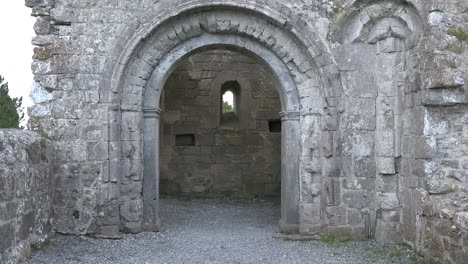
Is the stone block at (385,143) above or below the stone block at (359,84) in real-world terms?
below

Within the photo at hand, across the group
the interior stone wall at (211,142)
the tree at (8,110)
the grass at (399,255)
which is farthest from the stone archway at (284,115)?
the tree at (8,110)

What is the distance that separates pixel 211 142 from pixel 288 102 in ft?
14.2

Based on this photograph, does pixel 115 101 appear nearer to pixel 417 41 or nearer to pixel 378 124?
pixel 378 124

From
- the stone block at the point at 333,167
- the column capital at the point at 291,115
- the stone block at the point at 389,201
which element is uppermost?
the column capital at the point at 291,115

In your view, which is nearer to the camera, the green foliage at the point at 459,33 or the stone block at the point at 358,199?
the green foliage at the point at 459,33

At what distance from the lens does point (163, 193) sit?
10312mm

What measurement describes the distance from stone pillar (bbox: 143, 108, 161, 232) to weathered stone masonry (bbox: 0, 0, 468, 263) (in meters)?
0.01

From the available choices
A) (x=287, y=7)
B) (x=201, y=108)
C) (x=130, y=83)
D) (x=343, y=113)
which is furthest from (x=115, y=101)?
(x=201, y=108)

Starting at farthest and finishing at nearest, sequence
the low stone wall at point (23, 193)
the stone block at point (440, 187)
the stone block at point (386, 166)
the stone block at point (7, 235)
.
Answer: the stone block at point (386, 166) → the stone block at point (440, 187) → the low stone wall at point (23, 193) → the stone block at point (7, 235)

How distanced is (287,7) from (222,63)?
174 inches

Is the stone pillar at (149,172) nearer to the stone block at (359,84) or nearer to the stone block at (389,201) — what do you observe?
the stone block at (359,84)

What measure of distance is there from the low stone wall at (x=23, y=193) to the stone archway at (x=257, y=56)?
2.95 ft

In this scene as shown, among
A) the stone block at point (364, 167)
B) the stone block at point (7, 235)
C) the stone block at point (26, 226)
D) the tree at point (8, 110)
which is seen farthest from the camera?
the tree at point (8, 110)

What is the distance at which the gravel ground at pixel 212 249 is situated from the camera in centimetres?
504
